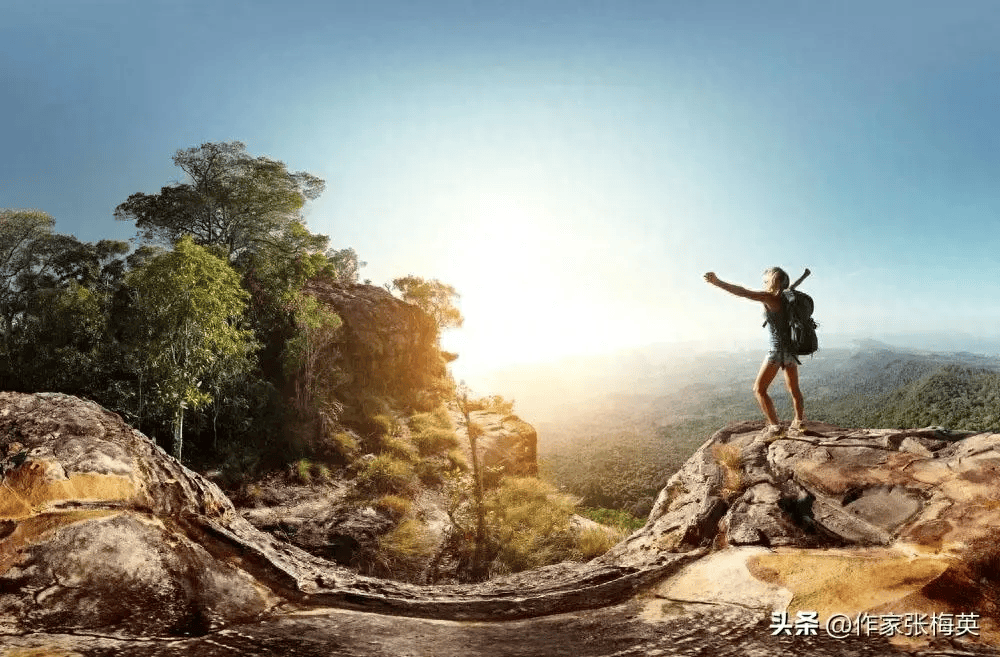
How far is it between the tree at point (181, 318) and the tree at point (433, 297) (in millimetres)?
22082

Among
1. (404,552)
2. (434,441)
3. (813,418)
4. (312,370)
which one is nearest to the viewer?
(404,552)

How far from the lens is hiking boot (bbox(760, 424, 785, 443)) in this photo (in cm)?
808

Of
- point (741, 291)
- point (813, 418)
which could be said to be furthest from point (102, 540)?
point (813, 418)

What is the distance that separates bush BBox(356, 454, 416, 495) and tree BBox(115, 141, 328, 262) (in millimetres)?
17555

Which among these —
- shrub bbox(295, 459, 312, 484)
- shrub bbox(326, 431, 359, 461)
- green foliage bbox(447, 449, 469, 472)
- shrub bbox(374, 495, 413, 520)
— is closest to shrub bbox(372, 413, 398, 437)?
shrub bbox(326, 431, 359, 461)

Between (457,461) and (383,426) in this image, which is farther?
(383,426)

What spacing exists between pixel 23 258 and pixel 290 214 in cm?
1675

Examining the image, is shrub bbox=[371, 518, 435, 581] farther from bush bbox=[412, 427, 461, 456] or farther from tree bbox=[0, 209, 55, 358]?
tree bbox=[0, 209, 55, 358]

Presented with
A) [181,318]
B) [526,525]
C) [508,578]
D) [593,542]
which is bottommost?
[526,525]

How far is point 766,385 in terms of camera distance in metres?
8.19

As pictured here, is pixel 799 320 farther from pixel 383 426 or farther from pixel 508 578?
pixel 383 426

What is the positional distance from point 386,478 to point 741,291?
20341 mm

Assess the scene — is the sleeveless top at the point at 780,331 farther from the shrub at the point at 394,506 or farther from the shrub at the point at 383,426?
the shrub at the point at 383,426

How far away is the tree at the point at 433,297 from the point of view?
4078cm
